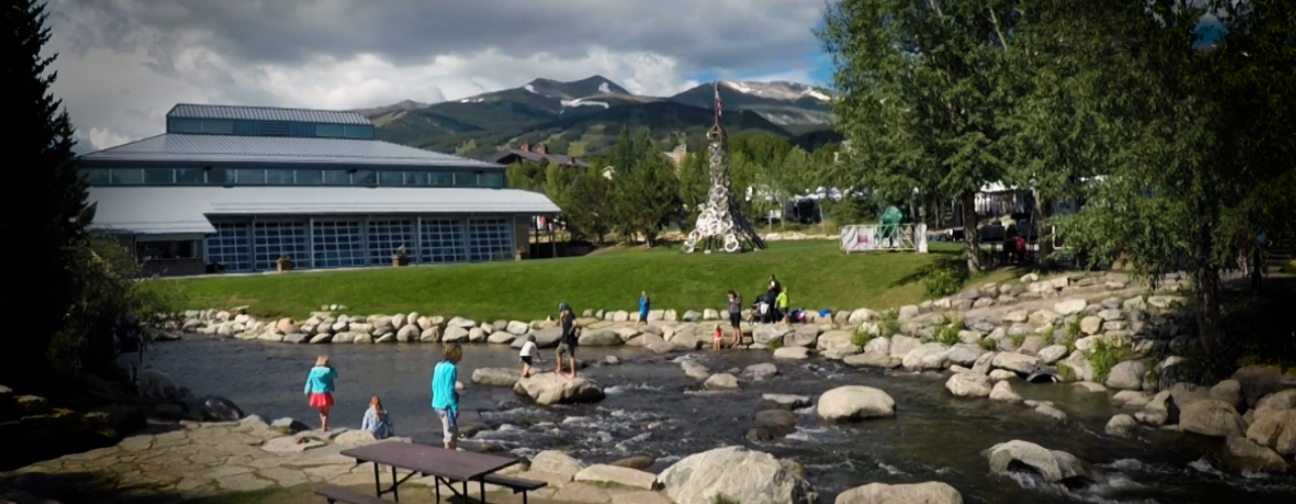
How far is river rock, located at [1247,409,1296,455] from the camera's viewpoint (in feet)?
55.7

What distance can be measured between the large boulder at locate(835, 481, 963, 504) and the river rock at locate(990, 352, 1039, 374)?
45.3 feet

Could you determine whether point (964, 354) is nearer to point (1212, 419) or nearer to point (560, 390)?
point (1212, 419)

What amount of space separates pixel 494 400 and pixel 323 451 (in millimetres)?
8603

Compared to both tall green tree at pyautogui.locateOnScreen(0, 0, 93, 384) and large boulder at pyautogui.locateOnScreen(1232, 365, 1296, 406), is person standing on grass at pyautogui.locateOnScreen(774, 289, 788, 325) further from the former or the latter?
tall green tree at pyautogui.locateOnScreen(0, 0, 93, 384)

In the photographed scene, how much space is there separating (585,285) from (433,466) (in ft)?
102

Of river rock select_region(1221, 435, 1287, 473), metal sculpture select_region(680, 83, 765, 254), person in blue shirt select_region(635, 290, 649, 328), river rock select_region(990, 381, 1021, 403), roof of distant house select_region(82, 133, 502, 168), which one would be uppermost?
roof of distant house select_region(82, 133, 502, 168)

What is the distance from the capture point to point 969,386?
23.8 m

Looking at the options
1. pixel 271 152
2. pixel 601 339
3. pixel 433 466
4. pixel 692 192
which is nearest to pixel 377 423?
pixel 433 466

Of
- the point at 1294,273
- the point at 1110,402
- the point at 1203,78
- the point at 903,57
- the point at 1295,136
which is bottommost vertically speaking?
the point at 1110,402

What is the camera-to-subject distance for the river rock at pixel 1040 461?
1564 centimetres

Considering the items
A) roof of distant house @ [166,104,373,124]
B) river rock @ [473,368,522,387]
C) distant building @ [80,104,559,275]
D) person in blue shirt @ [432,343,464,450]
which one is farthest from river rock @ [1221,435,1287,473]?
roof of distant house @ [166,104,373,124]

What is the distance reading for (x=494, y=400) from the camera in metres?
24.6

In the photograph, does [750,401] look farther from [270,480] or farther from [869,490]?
[270,480]

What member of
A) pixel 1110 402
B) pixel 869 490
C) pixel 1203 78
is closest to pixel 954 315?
pixel 1110 402
